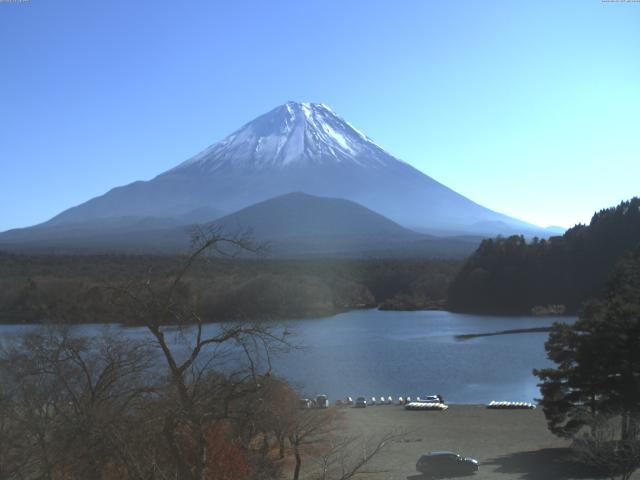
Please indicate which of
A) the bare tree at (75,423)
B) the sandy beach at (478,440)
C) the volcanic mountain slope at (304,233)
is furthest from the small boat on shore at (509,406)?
the volcanic mountain slope at (304,233)

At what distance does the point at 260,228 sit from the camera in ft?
221

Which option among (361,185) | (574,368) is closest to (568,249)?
(574,368)

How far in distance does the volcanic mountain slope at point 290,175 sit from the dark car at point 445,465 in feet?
266

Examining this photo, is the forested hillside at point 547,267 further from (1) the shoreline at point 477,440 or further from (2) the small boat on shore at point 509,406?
(1) the shoreline at point 477,440

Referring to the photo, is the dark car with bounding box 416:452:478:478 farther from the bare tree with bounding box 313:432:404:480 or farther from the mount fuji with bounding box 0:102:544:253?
the mount fuji with bounding box 0:102:544:253

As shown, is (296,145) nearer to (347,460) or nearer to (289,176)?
(289,176)

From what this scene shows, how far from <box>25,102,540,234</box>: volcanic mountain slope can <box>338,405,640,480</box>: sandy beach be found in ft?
253

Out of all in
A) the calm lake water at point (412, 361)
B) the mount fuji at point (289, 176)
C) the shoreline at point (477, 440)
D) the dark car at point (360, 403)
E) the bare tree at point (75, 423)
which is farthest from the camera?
the mount fuji at point (289, 176)

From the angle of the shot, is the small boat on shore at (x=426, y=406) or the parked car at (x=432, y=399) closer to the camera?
the small boat on shore at (x=426, y=406)

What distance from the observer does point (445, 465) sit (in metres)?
7.86

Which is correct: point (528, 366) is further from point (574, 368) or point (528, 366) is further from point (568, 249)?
point (568, 249)

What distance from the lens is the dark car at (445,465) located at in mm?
7812

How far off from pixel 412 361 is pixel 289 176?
7482 centimetres

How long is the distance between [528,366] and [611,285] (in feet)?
10.9
